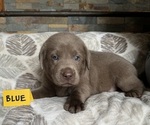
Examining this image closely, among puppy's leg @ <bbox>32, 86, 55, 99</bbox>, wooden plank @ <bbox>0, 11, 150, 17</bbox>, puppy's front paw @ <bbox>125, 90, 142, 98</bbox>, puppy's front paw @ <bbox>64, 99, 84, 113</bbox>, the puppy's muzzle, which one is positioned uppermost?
wooden plank @ <bbox>0, 11, 150, 17</bbox>

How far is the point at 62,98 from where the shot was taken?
1.78 metres

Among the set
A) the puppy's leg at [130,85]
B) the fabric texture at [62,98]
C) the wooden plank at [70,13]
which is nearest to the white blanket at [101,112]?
the fabric texture at [62,98]

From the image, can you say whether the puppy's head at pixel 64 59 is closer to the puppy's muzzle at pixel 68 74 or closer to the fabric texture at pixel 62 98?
the puppy's muzzle at pixel 68 74

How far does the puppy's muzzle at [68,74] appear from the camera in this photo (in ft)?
5.29

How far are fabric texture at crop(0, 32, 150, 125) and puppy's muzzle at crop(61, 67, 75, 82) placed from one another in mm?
141

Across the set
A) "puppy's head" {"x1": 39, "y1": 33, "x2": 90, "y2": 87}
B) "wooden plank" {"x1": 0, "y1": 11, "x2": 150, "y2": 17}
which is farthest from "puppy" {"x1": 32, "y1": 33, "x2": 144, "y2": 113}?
"wooden plank" {"x1": 0, "y1": 11, "x2": 150, "y2": 17}

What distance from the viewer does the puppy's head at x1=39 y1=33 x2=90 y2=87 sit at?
5.37 ft

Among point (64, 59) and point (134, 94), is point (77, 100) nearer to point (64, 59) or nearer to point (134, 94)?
point (64, 59)

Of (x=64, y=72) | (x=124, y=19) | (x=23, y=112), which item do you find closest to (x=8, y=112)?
(x=23, y=112)

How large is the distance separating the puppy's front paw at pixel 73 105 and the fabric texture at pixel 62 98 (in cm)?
3

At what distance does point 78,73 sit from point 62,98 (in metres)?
0.19

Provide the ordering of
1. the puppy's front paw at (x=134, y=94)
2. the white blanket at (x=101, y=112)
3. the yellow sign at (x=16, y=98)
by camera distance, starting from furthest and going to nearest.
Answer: the puppy's front paw at (x=134, y=94) → the yellow sign at (x=16, y=98) → the white blanket at (x=101, y=112)

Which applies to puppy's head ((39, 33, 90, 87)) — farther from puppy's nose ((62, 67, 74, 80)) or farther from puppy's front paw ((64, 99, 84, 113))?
puppy's front paw ((64, 99, 84, 113))

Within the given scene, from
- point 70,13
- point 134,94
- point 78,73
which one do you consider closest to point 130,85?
point 134,94
